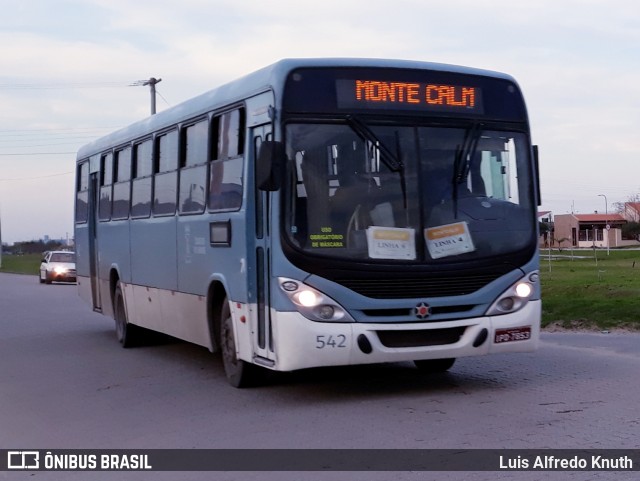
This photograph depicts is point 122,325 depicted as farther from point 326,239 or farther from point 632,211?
point 632,211

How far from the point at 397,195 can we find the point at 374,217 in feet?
1.03

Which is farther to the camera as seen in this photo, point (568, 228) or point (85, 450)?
point (568, 228)

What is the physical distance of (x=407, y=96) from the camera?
420 inches

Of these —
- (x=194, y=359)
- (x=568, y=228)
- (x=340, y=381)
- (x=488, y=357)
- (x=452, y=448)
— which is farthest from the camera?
(x=568, y=228)

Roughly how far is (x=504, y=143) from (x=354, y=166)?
1.69 metres

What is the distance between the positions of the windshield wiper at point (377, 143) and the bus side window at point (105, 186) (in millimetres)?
8036

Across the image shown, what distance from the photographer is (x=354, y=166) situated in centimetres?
1030

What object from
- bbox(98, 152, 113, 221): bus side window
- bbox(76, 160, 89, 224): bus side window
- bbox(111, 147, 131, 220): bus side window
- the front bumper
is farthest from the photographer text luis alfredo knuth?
bbox(76, 160, 89, 224): bus side window

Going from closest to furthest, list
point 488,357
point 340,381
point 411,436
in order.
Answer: point 411,436
point 340,381
point 488,357

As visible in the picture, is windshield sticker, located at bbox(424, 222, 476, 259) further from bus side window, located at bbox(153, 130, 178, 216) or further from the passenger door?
bus side window, located at bbox(153, 130, 178, 216)

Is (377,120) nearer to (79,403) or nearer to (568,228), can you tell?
(79,403)

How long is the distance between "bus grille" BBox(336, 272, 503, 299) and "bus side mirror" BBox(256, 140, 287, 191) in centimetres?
108

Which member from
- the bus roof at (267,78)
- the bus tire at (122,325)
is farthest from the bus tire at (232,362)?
the bus tire at (122,325)

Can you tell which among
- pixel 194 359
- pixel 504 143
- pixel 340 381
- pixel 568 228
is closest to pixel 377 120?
pixel 504 143
